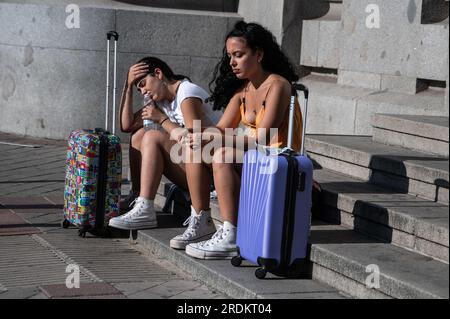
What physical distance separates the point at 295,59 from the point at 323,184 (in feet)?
14.1

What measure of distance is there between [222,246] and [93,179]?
1.25 metres

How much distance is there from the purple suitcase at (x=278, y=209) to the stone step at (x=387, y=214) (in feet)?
1.69

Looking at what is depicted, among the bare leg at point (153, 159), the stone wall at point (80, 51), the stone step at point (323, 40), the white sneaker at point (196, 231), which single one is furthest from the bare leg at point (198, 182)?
the stone wall at point (80, 51)

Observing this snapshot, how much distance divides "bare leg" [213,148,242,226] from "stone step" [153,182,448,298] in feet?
0.98

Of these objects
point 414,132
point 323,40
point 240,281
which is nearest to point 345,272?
point 240,281

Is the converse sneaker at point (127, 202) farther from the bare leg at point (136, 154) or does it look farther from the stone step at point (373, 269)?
the stone step at point (373, 269)

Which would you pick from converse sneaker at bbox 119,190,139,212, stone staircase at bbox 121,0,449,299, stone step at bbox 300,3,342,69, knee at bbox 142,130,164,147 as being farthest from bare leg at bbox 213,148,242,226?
stone step at bbox 300,3,342,69

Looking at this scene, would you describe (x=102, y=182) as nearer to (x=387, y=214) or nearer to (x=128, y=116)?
(x=128, y=116)

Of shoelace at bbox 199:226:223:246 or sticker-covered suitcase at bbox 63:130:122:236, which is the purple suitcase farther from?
sticker-covered suitcase at bbox 63:130:122:236

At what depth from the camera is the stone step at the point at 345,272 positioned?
445cm

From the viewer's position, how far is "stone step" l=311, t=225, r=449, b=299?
439 centimetres

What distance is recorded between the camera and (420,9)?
26.8 ft
